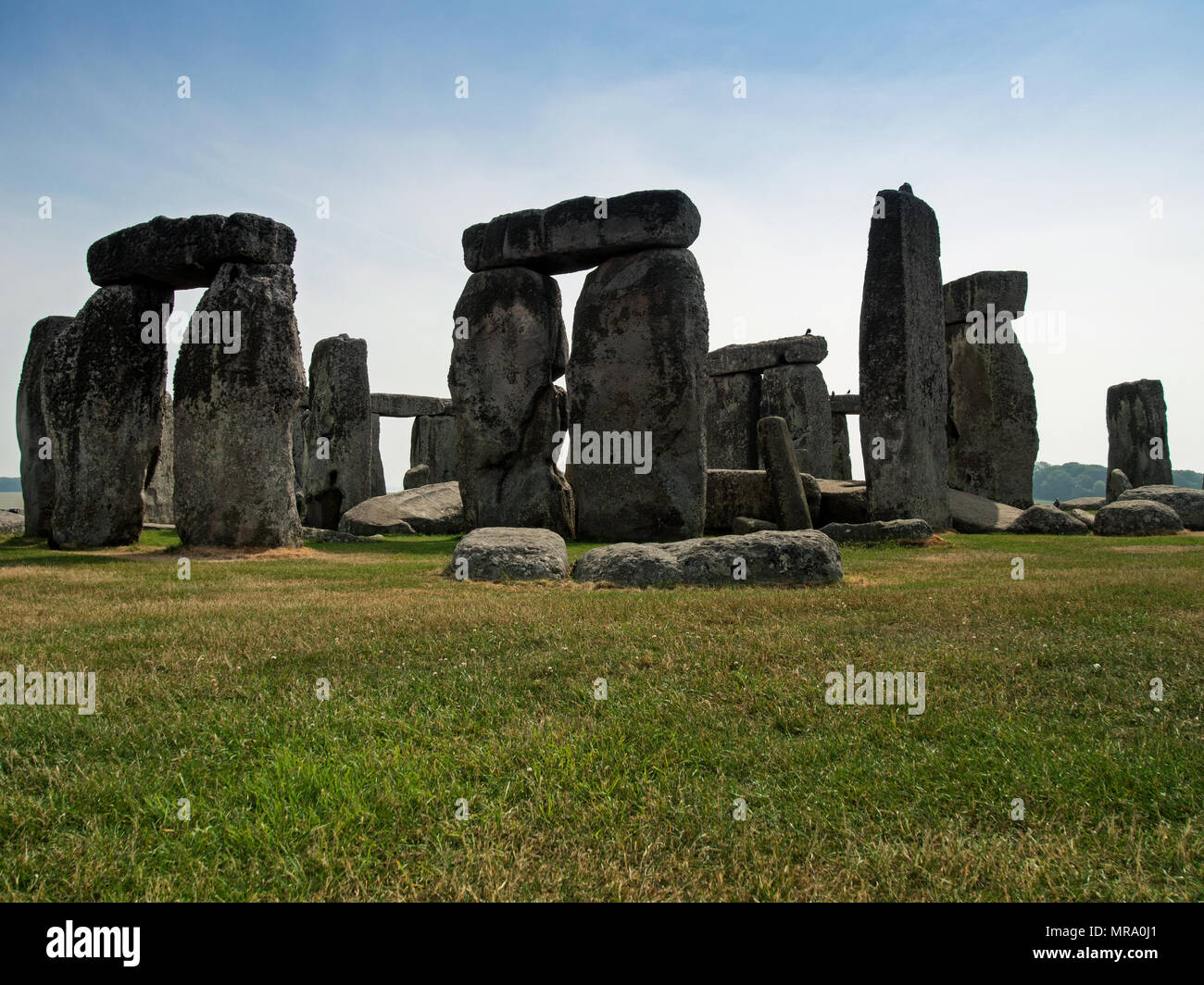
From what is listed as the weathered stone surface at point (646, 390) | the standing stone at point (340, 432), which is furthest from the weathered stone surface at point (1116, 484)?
the standing stone at point (340, 432)

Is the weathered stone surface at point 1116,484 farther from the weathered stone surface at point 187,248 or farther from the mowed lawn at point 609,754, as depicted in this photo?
the weathered stone surface at point 187,248

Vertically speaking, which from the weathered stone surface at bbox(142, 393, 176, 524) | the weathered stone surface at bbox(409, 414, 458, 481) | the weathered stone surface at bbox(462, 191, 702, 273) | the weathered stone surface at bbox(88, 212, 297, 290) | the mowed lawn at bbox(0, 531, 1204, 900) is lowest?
the mowed lawn at bbox(0, 531, 1204, 900)

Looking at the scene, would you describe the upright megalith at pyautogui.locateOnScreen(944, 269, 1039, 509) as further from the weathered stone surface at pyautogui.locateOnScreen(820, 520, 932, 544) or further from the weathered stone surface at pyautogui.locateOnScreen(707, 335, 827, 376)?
the weathered stone surface at pyautogui.locateOnScreen(820, 520, 932, 544)

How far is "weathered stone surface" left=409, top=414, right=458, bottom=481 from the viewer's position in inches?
1123

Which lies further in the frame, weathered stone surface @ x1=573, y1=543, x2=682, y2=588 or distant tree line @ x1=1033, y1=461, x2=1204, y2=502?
distant tree line @ x1=1033, y1=461, x2=1204, y2=502

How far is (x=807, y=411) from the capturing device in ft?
70.8

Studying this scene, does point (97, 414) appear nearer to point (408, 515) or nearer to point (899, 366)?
point (408, 515)

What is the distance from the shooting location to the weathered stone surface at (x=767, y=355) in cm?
2177

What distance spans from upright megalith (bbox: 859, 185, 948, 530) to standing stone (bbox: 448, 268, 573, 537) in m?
4.72

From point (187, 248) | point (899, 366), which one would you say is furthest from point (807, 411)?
point (187, 248)

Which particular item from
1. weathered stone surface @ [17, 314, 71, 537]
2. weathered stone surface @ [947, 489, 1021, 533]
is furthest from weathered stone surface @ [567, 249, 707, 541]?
weathered stone surface @ [17, 314, 71, 537]
